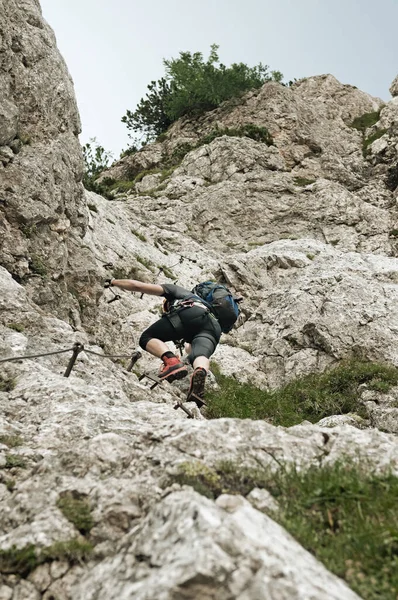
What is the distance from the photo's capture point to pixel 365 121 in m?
49.5

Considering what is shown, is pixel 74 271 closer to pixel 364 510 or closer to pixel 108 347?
pixel 108 347

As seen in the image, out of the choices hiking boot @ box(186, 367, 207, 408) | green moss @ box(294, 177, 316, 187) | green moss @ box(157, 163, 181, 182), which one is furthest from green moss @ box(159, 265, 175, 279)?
green moss @ box(157, 163, 181, 182)

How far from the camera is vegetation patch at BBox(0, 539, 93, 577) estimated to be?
12.1 ft

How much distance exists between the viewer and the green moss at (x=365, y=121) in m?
48.3

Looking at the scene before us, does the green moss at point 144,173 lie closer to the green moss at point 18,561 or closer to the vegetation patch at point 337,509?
the vegetation patch at point 337,509

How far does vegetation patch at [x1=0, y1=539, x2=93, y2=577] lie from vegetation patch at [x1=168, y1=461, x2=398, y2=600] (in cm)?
97

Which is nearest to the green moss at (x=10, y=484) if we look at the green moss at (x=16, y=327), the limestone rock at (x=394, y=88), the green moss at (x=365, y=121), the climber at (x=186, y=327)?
the green moss at (x=16, y=327)

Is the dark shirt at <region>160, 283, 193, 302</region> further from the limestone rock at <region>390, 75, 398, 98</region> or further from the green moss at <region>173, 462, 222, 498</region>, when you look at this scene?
the limestone rock at <region>390, 75, 398, 98</region>

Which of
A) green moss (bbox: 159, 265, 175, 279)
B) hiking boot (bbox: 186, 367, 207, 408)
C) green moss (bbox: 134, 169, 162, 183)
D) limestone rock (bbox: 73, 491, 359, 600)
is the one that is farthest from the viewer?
green moss (bbox: 134, 169, 162, 183)

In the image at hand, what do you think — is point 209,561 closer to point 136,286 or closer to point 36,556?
point 36,556

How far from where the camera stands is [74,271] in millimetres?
13305

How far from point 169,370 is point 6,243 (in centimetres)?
511

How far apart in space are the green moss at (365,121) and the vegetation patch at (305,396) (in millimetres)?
39434

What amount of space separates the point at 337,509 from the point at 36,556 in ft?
7.63
